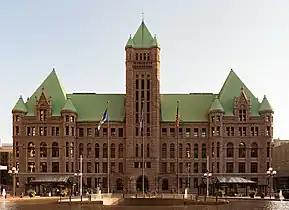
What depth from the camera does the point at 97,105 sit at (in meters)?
152

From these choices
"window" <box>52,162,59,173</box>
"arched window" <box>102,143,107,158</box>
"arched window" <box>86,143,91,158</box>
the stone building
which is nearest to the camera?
"window" <box>52,162,59,173</box>

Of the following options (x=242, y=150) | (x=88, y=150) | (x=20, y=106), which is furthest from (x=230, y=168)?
(x=20, y=106)

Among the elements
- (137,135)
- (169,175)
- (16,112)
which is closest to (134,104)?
(137,135)

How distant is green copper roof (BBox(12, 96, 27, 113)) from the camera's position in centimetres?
14312

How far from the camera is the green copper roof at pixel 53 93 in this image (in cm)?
14600

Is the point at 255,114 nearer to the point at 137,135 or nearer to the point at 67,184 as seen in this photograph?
the point at 137,135

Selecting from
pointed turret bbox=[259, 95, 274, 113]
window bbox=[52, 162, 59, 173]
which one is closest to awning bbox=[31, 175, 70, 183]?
window bbox=[52, 162, 59, 173]

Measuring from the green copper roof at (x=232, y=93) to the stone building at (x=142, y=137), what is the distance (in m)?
0.27

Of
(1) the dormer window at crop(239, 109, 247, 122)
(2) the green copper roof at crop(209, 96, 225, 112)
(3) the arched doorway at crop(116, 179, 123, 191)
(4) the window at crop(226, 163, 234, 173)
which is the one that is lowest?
(3) the arched doorway at crop(116, 179, 123, 191)

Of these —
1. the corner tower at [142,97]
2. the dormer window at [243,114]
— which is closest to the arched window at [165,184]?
the corner tower at [142,97]

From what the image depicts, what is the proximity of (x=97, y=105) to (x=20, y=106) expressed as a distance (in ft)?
64.0

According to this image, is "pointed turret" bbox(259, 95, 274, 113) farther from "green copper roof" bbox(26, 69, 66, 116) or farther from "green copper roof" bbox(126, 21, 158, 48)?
"green copper roof" bbox(26, 69, 66, 116)

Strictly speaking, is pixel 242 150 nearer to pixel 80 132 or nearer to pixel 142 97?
pixel 142 97

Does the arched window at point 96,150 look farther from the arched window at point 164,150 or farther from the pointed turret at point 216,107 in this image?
the pointed turret at point 216,107
